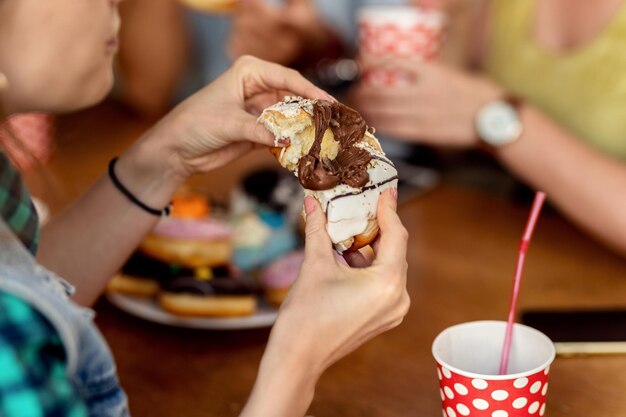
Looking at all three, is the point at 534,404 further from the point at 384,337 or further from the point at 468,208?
the point at 468,208

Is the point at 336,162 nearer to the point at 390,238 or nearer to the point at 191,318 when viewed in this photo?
the point at 390,238

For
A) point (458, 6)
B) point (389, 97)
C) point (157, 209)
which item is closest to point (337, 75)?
point (458, 6)

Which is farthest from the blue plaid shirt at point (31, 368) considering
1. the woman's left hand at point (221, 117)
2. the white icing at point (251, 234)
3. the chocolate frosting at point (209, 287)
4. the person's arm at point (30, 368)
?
the white icing at point (251, 234)

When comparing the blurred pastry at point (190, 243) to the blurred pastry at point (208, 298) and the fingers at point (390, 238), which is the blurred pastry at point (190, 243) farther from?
the fingers at point (390, 238)

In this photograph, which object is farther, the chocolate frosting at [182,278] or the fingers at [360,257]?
the chocolate frosting at [182,278]

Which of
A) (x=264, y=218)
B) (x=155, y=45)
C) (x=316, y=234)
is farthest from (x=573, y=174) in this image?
(x=155, y=45)

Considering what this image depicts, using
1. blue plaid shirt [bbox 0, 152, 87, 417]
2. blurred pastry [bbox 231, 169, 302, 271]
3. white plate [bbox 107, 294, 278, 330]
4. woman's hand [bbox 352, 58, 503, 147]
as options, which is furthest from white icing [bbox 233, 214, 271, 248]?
blue plaid shirt [bbox 0, 152, 87, 417]
